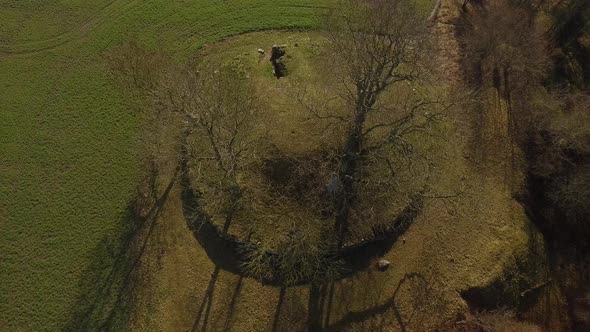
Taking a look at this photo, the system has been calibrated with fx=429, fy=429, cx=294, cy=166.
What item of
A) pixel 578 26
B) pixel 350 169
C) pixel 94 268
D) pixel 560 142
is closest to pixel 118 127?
pixel 94 268

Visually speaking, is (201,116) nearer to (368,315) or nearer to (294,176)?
(294,176)

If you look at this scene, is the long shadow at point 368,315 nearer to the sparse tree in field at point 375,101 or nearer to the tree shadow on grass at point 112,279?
the sparse tree in field at point 375,101

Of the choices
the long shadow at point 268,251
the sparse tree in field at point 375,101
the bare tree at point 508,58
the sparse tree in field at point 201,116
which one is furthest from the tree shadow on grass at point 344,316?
the bare tree at point 508,58

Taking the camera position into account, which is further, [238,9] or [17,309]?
[238,9]

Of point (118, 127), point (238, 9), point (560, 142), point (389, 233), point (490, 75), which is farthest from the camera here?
point (238, 9)

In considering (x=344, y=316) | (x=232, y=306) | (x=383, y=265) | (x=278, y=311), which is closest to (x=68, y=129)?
(x=232, y=306)

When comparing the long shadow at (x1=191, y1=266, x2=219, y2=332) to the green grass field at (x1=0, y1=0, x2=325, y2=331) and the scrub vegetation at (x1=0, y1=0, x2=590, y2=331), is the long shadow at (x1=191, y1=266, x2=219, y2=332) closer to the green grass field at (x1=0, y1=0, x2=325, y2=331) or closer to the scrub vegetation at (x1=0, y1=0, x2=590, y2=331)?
the scrub vegetation at (x1=0, y1=0, x2=590, y2=331)

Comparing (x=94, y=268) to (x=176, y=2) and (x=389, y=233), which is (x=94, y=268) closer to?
(x=389, y=233)
